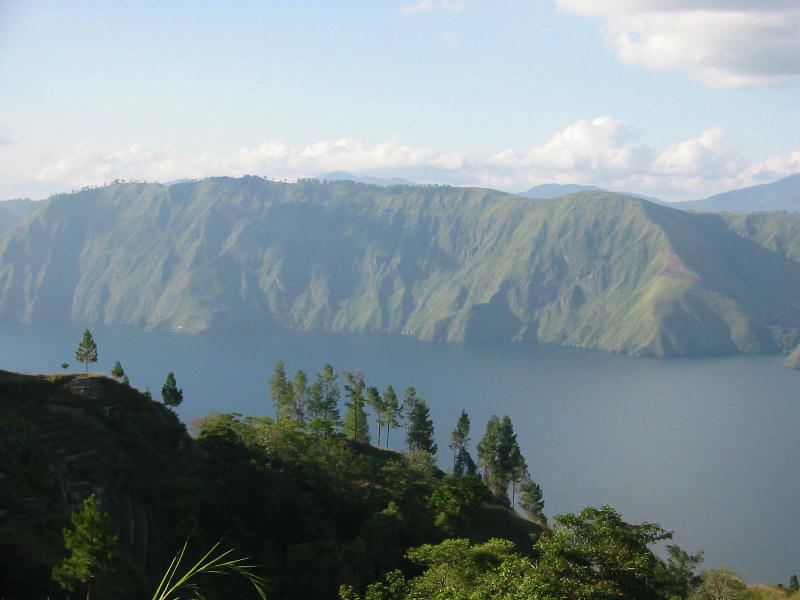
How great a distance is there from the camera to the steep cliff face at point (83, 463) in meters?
42.4

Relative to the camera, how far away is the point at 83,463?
5566 centimetres

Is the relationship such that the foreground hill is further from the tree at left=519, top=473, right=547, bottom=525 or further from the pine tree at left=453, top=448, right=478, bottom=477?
the pine tree at left=453, top=448, right=478, bottom=477

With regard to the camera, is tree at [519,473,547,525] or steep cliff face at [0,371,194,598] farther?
tree at [519,473,547,525]

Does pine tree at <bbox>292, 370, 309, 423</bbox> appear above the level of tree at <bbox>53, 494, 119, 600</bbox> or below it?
below

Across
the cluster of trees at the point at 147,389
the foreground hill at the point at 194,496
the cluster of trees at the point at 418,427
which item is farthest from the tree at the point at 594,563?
the cluster of trees at the point at 418,427

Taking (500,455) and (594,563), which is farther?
(500,455)

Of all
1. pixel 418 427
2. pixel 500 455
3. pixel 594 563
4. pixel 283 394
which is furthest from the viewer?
pixel 418 427

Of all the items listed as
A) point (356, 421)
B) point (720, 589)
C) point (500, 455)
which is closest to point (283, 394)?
point (356, 421)

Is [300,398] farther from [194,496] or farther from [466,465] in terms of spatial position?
[194,496]

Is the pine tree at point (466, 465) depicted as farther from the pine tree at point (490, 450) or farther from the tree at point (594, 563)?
the tree at point (594, 563)

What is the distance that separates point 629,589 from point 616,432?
175m

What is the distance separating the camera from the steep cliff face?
139ft

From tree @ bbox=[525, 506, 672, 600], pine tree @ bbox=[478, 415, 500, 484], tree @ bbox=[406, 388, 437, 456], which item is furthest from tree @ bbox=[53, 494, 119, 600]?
tree @ bbox=[406, 388, 437, 456]

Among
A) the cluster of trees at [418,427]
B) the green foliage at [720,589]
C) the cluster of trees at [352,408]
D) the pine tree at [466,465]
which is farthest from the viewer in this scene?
the cluster of trees at [352,408]
